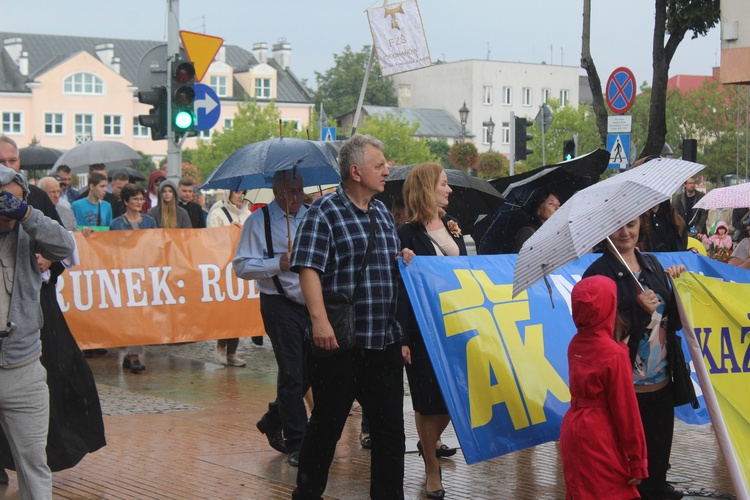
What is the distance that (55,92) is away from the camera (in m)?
84.6

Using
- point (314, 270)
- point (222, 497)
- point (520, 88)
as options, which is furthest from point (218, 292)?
point (520, 88)

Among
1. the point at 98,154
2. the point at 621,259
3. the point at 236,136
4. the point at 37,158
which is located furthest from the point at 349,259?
the point at 236,136

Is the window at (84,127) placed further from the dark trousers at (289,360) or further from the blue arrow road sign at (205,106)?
the dark trousers at (289,360)

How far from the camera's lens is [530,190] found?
7699mm

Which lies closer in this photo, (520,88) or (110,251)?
(110,251)

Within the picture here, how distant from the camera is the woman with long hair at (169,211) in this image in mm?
12719

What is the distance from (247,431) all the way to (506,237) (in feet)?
8.24

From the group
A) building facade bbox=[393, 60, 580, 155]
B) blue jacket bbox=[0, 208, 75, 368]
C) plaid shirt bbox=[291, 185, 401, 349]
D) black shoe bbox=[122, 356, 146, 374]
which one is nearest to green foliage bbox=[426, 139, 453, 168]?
building facade bbox=[393, 60, 580, 155]

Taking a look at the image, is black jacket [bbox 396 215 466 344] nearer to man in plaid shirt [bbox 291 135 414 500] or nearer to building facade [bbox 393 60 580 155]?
man in plaid shirt [bbox 291 135 414 500]

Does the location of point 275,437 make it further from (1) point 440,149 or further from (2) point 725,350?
(1) point 440,149

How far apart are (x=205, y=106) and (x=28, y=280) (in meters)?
10.5

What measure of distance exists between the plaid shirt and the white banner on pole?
32.6 feet

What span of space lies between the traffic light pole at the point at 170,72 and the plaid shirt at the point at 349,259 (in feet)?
30.6

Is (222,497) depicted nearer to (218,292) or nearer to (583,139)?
(218,292)
